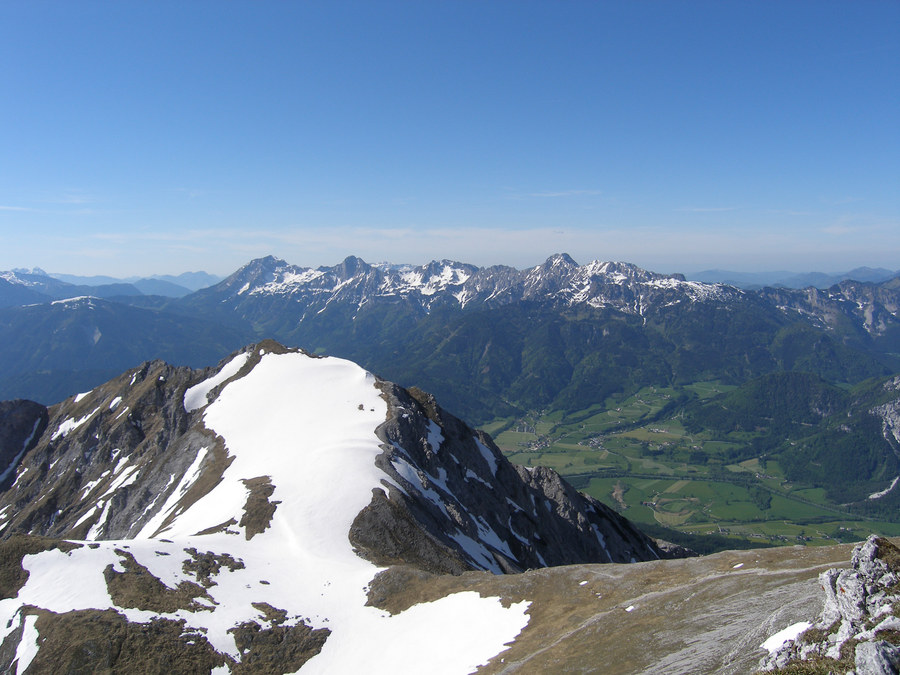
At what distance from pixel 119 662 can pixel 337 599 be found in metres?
20.7

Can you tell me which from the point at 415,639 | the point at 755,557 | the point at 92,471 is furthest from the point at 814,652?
the point at 92,471

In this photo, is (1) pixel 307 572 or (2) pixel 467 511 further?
(2) pixel 467 511

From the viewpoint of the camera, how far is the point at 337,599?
55.2m

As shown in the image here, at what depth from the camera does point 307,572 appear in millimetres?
60000

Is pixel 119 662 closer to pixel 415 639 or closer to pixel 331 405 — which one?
pixel 415 639

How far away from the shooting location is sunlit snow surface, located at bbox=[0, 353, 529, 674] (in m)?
46.9

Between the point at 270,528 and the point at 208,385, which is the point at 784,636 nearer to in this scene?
the point at 270,528

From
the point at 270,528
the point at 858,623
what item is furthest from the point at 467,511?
the point at 858,623

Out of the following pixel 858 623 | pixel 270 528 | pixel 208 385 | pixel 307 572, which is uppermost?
pixel 858 623

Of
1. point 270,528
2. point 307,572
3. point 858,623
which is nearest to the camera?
point 858,623

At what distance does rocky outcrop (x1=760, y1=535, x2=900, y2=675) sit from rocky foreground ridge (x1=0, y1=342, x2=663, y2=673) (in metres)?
26.4

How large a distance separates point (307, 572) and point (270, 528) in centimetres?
1250

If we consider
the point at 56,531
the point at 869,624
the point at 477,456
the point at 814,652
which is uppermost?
the point at 869,624

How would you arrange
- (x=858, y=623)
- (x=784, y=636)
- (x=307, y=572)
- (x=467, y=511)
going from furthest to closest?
(x=467, y=511)
(x=307, y=572)
(x=784, y=636)
(x=858, y=623)
